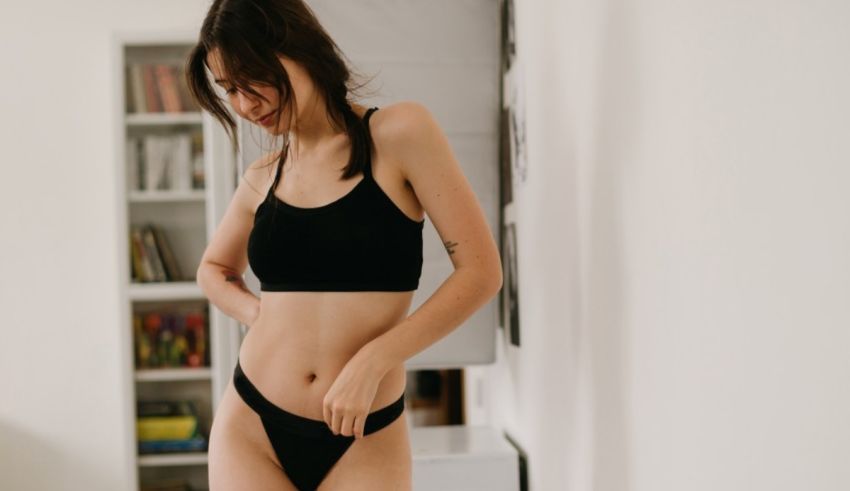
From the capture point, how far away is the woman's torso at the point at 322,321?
122 cm

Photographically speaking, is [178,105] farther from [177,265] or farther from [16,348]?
[16,348]

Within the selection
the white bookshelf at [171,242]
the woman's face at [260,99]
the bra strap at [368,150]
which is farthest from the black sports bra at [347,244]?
the white bookshelf at [171,242]

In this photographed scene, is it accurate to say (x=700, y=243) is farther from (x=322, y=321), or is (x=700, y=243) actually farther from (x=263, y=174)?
(x=263, y=174)

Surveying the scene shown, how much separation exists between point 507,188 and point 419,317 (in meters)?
1.28

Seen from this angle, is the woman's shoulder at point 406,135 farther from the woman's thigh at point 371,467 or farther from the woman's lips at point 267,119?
the woman's thigh at point 371,467

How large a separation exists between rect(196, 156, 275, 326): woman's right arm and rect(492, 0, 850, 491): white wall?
1.78 ft

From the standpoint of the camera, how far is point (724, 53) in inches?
37.1

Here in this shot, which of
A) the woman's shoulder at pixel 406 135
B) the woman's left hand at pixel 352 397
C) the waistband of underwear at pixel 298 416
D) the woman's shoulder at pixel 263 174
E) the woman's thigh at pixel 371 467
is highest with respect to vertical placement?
the woman's shoulder at pixel 406 135

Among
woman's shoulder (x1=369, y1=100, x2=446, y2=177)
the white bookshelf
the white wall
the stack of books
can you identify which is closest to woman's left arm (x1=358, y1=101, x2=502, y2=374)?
woman's shoulder (x1=369, y1=100, x2=446, y2=177)

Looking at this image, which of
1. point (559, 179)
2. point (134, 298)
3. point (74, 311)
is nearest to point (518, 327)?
point (559, 179)

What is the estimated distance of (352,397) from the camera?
1.08 m

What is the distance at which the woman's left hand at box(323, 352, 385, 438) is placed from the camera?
1.08 meters

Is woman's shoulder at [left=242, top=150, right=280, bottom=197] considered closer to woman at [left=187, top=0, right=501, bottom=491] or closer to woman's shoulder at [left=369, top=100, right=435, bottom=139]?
woman at [left=187, top=0, right=501, bottom=491]

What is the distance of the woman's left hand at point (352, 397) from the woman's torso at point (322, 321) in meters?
0.12
